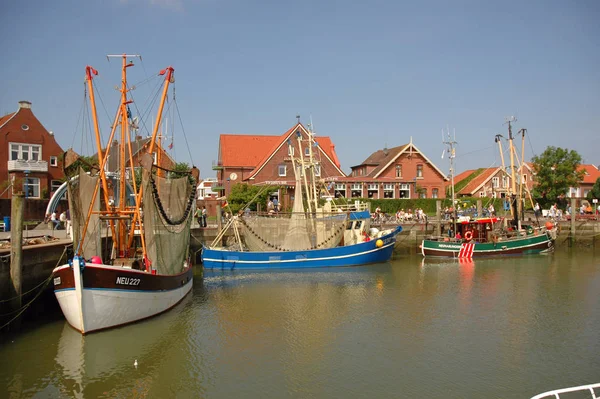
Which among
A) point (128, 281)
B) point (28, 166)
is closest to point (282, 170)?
point (28, 166)

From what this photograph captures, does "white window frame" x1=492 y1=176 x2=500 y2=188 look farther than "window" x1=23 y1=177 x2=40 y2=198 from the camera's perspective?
Yes

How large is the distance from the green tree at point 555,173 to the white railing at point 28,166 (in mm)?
48716

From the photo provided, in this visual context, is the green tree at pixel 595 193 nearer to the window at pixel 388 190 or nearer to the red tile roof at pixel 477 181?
the red tile roof at pixel 477 181

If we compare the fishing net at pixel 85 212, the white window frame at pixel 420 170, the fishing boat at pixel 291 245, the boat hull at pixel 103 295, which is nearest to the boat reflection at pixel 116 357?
the boat hull at pixel 103 295

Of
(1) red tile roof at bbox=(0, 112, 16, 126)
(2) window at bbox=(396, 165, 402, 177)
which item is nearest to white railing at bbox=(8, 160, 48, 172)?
(1) red tile roof at bbox=(0, 112, 16, 126)

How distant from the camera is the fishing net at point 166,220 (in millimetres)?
17547

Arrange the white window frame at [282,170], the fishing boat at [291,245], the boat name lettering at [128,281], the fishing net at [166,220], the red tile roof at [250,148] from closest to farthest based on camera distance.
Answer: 1. the boat name lettering at [128,281]
2. the fishing net at [166,220]
3. the fishing boat at [291,245]
4. the white window frame at [282,170]
5. the red tile roof at [250,148]

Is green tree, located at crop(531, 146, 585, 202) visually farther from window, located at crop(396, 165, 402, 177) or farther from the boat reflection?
the boat reflection

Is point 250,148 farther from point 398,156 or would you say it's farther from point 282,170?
point 398,156

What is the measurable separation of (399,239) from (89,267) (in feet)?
94.1

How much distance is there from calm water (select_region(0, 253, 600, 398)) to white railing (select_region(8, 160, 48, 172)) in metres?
26.7

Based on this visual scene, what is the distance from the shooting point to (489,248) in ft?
112

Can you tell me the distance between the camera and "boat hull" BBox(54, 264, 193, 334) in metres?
14.9

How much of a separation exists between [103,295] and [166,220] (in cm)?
408
